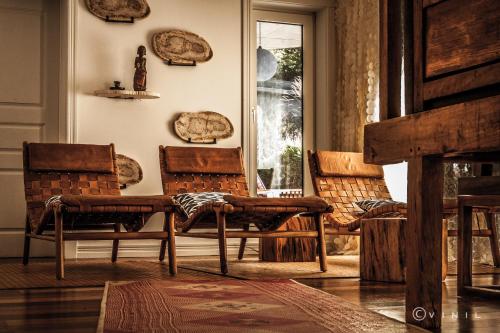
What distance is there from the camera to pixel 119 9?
5.86 meters

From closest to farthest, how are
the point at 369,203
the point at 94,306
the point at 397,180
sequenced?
the point at 94,306, the point at 369,203, the point at 397,180

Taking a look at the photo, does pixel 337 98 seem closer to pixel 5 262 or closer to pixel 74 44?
pixel 74 44

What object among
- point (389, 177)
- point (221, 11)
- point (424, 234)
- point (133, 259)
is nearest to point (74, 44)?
point (221, 11)

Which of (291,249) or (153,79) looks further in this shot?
(153,79)

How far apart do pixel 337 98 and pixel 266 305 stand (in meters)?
4.00

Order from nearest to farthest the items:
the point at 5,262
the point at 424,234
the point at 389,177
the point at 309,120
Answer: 1. the point at 424,234
2. the point at 5,262
3. the point at 389,177
4. the point at 309,120

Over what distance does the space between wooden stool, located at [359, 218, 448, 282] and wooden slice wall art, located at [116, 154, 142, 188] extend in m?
2.29

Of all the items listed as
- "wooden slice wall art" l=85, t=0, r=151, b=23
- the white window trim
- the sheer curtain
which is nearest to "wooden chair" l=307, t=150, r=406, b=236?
the sheer curtain

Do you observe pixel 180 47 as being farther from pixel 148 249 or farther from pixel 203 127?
pixel 148 249

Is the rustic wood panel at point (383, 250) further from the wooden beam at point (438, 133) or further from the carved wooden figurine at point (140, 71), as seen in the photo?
the carved wooden figurine at point (140, 71)

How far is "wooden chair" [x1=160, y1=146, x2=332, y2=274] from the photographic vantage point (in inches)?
167

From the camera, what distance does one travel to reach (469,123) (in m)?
2.06

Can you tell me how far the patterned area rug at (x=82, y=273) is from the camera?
12.0 ft

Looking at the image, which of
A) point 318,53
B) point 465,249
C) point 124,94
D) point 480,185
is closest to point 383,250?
point 465,249
